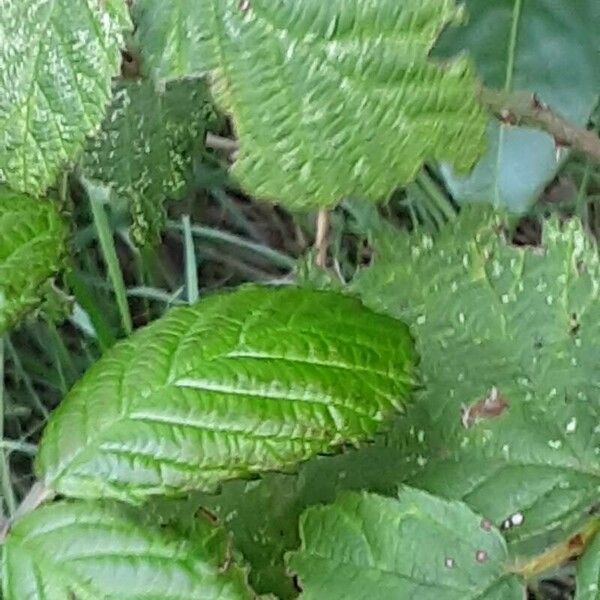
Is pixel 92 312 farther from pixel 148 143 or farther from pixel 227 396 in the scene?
pixel 227 396

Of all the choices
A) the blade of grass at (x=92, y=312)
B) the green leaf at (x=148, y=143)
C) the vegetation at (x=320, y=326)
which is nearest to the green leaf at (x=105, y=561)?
the vegetation at (x=320, y=326)

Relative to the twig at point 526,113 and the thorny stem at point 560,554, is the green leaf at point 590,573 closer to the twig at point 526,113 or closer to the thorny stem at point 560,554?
the thorny stem at point 560,554

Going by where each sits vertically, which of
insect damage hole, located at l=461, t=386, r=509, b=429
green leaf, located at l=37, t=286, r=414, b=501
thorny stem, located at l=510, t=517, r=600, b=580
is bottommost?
thorny stem, located at l=510, t=517, r=600, b=580

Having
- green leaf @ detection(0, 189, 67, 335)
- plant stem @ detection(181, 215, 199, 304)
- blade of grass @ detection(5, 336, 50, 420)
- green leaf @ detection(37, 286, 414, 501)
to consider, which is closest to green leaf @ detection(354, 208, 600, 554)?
green leaf @ detection(37, 286, 414, 501)

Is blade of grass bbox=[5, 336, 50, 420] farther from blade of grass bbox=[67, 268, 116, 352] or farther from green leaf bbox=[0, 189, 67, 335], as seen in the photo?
green leaf bbox=[0, 189, 67, 335]

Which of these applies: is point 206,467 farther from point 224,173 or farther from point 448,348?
point 224,173
